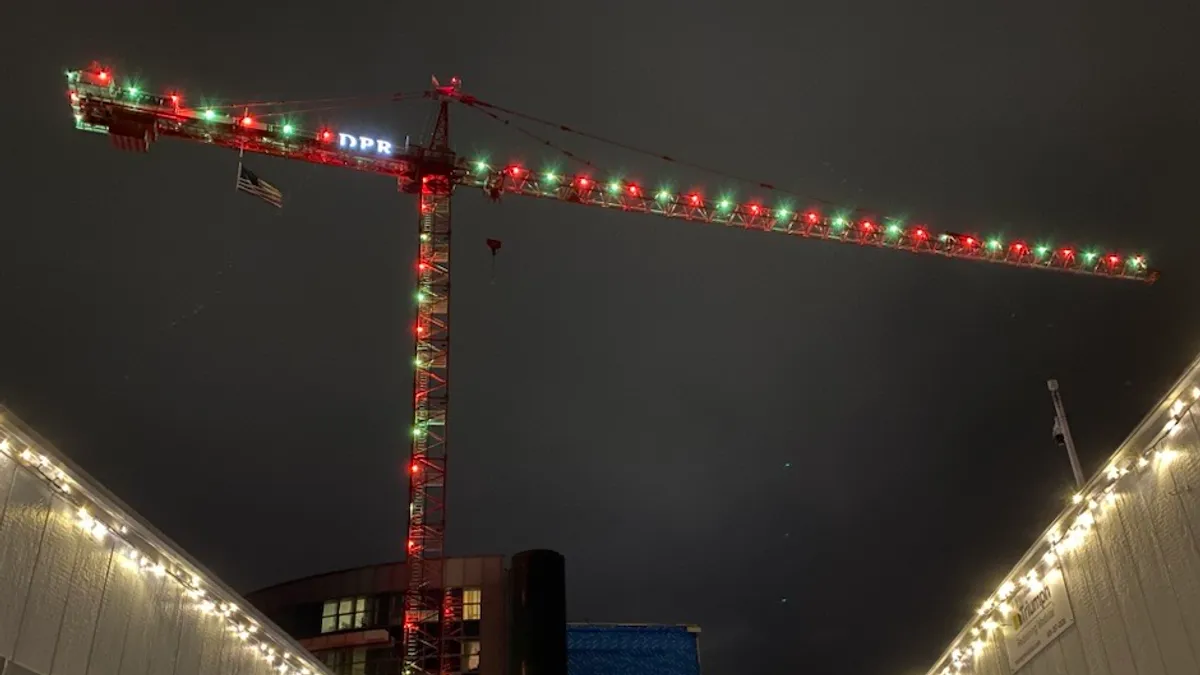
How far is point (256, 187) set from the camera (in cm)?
3775

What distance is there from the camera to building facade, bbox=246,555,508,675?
1852 inches

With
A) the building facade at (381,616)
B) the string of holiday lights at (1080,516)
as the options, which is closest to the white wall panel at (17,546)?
the string of holiday lights at (1080,516)

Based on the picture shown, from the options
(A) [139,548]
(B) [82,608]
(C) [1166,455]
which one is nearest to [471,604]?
(A) [139,548]

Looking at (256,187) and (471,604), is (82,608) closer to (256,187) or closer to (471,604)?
(256,187)

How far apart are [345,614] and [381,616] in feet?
7.35

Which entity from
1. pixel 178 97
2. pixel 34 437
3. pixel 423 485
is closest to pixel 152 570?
pixel 34 437

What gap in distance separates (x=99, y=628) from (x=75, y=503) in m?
1.52

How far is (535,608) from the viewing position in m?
32.2

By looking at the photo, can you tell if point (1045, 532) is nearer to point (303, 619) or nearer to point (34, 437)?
point (34, 437)

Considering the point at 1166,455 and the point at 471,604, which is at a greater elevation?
the point at 471,604

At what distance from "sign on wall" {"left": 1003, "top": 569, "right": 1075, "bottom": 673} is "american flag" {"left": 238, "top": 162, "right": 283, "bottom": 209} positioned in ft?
103

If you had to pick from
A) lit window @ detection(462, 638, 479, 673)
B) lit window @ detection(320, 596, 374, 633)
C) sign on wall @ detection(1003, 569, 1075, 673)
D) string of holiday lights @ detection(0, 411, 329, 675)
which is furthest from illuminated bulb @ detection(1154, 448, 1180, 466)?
lit window @ detection(320, 596, 374, 633)

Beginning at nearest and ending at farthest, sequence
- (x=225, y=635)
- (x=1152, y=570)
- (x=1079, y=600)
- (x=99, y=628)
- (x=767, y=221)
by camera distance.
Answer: (x=1152, y=570)
(x=99, y=628)
(x=1079, y=600)
(x=225, y=635)
(x=767, y=221)

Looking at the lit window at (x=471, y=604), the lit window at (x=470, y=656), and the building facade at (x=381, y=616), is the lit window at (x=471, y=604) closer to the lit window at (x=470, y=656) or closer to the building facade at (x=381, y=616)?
the building facade at (x=381, y=616)
